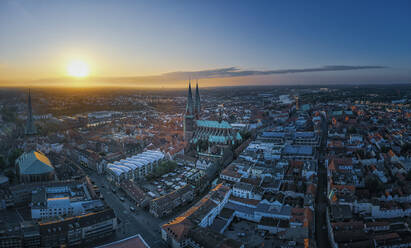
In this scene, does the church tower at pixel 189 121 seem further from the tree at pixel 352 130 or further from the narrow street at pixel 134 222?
the tree at pixel 352 130

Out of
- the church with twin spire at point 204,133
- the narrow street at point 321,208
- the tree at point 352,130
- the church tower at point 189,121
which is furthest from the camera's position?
the tree at point 352,130

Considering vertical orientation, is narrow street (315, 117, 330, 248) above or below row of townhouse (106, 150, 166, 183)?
below

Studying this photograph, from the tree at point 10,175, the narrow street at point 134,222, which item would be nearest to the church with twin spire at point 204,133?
the narrow street at point 134,222

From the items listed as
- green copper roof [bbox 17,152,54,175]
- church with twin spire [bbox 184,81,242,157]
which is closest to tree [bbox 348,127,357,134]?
church with twin spire [bbox 184,81,242,157]

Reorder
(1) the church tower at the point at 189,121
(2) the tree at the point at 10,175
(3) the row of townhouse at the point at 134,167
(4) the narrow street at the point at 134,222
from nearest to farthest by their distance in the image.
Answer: (4) the narrow street at the point at 134,222 → (3) the row of townhouse at the point at 134,167 → (2) the tree at the point at 10,175 → (1) the church tower at the point at 189,121

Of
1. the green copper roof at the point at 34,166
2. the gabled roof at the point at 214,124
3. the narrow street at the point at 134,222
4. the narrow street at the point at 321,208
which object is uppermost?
the gabled roof at the point at 214,124

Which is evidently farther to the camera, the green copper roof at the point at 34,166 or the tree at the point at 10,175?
the tree at the point at 10,175

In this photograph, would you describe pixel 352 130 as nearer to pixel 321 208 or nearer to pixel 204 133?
pixel 204 133

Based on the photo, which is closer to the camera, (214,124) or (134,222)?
(134,222)

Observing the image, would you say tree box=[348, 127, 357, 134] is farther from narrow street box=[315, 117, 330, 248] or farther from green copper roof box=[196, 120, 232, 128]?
green copper roof box=[196, 120, 232, 128]

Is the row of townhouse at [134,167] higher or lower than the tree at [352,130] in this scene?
lower

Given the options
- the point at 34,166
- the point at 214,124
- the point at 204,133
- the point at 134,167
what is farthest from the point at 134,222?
the point at 214,124
